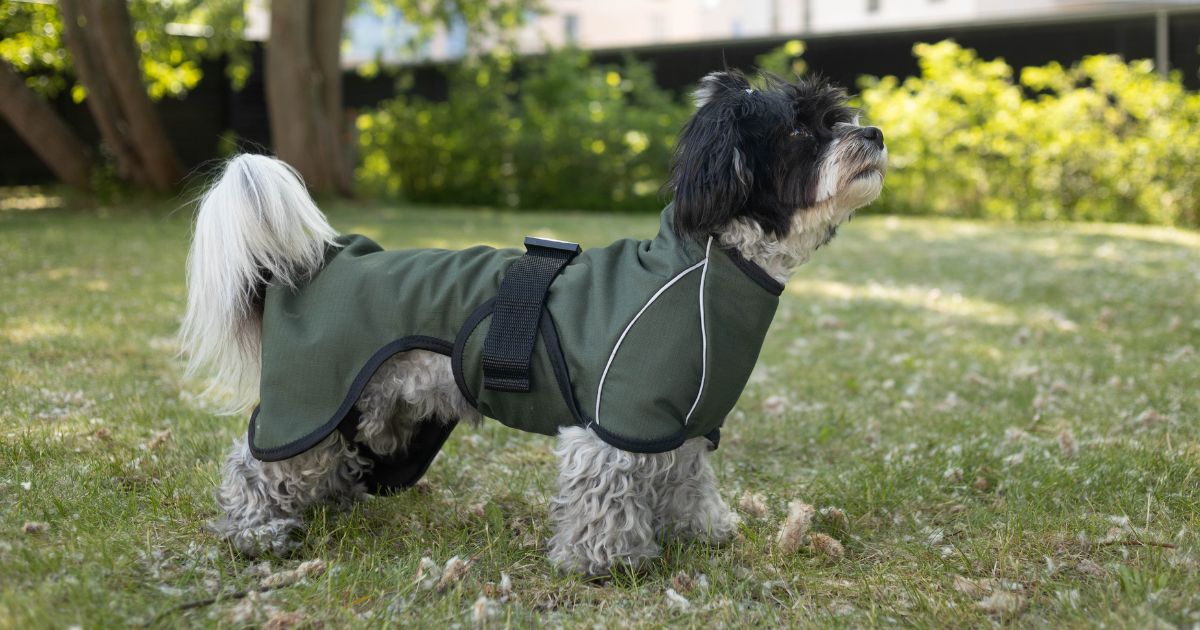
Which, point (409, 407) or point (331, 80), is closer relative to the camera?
point (409, 407)

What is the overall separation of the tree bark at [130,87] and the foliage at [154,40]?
1.10m

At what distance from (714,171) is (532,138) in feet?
53.1

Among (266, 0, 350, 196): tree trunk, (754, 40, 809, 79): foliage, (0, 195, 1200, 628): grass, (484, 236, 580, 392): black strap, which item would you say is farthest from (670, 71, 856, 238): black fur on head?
(754, 40, 809, 79): foliage

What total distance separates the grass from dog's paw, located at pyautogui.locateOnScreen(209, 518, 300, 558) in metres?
0.05

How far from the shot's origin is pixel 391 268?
137 inches

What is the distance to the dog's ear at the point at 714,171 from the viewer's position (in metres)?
3.20

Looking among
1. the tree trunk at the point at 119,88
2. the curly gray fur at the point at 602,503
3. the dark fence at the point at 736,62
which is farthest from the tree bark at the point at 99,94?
the curly gray fur at the point at 602,503

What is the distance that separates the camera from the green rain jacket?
10.5 ft

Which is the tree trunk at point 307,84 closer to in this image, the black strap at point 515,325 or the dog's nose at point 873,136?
the black strap at point 515,325

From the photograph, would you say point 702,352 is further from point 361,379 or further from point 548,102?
point 548,102

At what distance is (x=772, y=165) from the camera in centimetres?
330

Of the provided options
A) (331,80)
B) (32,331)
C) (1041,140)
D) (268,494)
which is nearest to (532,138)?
(331,80)

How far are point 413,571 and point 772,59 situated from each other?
16370 millimetres

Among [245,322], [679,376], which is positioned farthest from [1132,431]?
[245,322]
